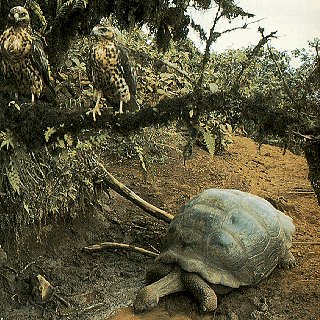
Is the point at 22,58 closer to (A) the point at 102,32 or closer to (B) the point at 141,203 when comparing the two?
(A) the point at 102,32

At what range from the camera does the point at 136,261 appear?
6.75 meters

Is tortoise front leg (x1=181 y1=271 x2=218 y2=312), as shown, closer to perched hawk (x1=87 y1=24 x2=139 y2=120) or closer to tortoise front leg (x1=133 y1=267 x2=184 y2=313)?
tortoise front leg (x1=133 y1=267 x2=184 y2=313)

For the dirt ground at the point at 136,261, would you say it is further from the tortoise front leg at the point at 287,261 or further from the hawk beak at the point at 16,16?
the hawk beak at the point at 16,16

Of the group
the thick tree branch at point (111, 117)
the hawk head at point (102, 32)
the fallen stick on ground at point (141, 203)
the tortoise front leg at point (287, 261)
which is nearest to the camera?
the thick tree branch at point (111, 117)

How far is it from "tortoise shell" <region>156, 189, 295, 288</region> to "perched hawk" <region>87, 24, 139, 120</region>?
5.79 feet

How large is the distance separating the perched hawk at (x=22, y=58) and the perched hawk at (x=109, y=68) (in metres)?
0.48

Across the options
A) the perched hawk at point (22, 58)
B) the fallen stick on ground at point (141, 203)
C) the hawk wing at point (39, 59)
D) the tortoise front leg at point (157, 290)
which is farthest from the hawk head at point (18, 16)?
the tortoise front leg at point (157, 290)

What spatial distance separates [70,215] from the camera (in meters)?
6.82

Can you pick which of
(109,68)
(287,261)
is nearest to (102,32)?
(109,68)

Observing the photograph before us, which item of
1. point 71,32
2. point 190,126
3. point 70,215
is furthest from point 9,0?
point 70,215

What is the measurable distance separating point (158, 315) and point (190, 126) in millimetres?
2347

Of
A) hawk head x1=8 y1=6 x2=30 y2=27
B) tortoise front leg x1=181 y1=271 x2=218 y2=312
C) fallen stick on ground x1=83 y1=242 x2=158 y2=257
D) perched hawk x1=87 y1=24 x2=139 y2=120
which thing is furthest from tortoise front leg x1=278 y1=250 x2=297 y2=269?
hawk head x1=8 y1=6 x2=30 y2=27

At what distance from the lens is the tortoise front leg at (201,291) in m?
5.51

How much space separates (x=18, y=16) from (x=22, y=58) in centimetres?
38
